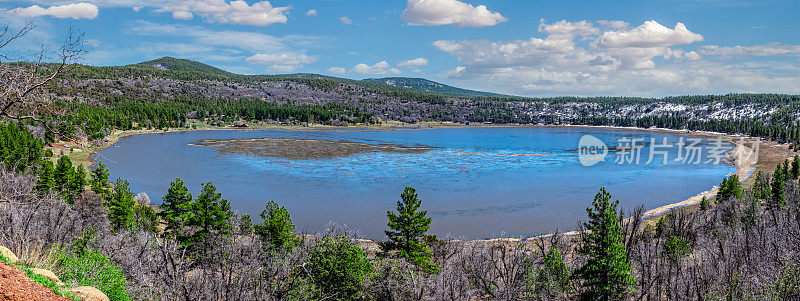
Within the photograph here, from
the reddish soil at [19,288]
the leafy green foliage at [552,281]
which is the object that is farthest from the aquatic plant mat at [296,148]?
the reddish soil at [19,288]

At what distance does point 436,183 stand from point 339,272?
160 ft

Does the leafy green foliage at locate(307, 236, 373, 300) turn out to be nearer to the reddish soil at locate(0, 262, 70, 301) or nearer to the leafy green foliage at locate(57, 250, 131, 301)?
the leafy green foliage at locate(57, 250, 131, 301)

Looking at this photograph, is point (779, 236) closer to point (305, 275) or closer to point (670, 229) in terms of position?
point (670, 229)

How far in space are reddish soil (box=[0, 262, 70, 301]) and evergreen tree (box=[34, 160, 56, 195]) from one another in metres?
33.0

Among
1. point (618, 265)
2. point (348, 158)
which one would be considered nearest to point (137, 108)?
point (348, 158)

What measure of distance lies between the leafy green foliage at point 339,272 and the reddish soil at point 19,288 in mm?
11158

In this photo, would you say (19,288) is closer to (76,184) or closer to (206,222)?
(206,222)

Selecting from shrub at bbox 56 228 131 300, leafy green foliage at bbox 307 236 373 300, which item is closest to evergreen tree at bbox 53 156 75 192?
shrub at bbox 56 228 131 300

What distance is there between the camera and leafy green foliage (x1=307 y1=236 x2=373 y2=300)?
71.3 feet

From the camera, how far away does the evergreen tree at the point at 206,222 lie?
31641 mm

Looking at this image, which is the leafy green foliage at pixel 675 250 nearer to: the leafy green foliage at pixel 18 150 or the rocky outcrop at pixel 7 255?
the rocky outcrop at pixel 7 255

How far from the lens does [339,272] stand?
21547 mm

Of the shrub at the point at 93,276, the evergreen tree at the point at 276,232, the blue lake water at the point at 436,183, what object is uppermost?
the shrub at the point at 93,276

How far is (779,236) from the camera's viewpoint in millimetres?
32250
